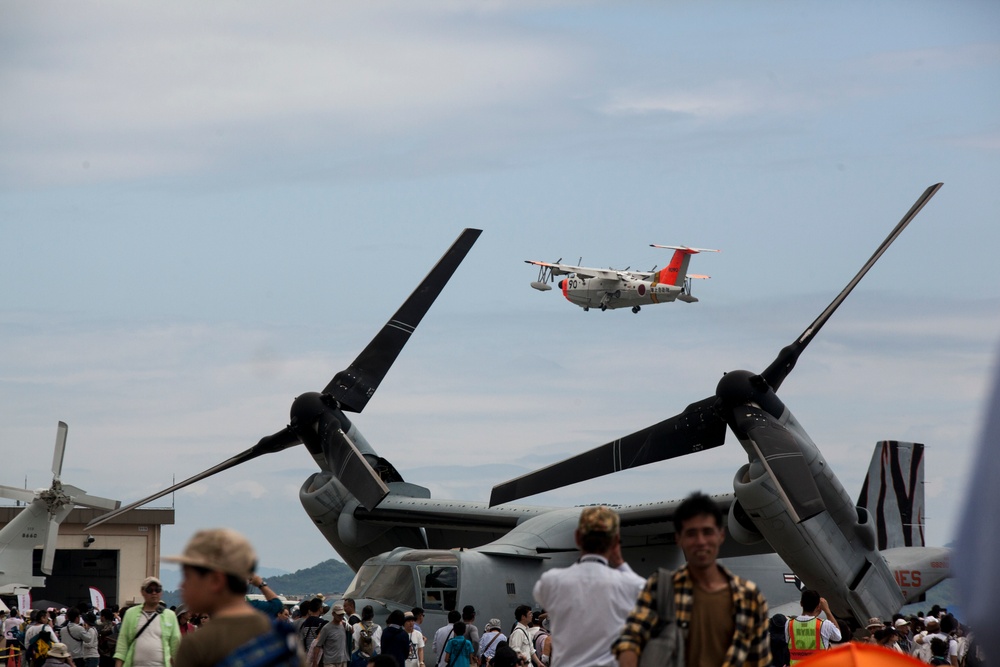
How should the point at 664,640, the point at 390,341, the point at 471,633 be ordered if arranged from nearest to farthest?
the point at 664,640
the point at 471,633
the point at 390,341

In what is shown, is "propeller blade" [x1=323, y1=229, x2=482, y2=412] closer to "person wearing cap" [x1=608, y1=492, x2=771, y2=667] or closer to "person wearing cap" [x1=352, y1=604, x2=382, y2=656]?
"person wearing cap" [x1=352, y1=604, x2=382, y2=656]

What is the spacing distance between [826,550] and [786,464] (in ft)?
4.23

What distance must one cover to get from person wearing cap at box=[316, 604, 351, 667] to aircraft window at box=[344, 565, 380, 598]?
4.17 metres

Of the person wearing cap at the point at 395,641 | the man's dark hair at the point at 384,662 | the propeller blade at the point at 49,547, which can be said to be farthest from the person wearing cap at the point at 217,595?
the propeller blade at the point at 49,547

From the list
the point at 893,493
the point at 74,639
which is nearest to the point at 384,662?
the point at 74,639

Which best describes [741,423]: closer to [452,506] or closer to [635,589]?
[452,506]

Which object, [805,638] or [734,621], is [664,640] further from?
[805,638]

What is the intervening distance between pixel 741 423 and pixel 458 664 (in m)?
5.73

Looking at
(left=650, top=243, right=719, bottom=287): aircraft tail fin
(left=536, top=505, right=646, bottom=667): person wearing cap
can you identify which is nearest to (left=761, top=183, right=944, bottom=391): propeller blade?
(left=536, top=505, right=646, bottom=667): person wearing cap

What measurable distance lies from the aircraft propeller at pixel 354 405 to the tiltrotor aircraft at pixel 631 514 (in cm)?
2

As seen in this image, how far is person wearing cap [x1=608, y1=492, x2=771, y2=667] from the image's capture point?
4.98 meters

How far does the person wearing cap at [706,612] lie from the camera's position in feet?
16.4

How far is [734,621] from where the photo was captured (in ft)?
16.5

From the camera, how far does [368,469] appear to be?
850 inches
